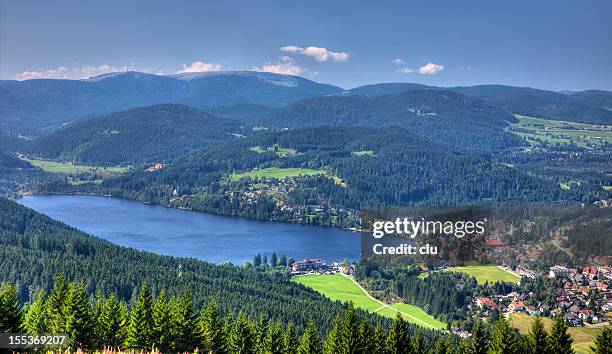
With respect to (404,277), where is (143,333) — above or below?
above

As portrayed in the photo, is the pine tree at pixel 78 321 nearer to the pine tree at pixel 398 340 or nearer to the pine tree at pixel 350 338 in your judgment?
the pine tree at pixel 350 338

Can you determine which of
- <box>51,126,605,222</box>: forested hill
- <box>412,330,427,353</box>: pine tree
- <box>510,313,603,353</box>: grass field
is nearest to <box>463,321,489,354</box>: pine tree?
<box>412,330,427,353</box>: pine tree

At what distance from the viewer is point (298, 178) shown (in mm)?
134500

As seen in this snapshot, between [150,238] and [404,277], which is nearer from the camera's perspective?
[404,277]

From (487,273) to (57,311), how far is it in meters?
41.8

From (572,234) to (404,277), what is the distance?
65.9 feet

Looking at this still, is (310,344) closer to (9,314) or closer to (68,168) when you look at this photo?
(9,314)

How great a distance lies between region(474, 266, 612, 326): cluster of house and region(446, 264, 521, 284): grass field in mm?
3364

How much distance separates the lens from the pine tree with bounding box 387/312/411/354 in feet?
69.3

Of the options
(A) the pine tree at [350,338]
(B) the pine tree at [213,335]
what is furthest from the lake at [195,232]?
(A) the pine tree at [350,338]

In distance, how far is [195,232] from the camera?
9306 centimetres

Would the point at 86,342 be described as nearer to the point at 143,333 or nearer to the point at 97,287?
the point at 143,333

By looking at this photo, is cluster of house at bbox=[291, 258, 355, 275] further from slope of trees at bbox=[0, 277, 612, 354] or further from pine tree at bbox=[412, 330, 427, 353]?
pine tree at bbox=[412, 330, 427, 353]

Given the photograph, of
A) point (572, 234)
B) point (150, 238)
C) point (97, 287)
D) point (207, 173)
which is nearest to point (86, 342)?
point (97, 287)
